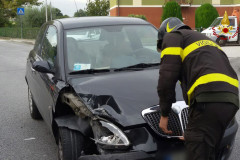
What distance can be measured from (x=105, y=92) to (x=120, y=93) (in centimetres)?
15

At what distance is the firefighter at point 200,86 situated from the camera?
2.55m

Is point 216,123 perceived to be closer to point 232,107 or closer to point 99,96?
point 232,107

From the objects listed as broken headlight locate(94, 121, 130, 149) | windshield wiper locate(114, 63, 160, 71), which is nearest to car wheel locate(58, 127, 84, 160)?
broken headlight locate(94, 121, 130, 149)

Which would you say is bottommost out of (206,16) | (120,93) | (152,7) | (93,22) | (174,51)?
(120,93)

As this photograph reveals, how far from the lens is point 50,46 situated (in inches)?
187

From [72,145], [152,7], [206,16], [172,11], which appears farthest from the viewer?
[152,7]

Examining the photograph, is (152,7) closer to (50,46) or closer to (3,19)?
(3,19)

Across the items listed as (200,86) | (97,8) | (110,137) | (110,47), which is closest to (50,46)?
(110,47)

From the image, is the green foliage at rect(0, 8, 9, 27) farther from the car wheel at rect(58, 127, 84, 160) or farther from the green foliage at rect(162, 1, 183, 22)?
the car wheel at rect(58, 127, 84, 160)

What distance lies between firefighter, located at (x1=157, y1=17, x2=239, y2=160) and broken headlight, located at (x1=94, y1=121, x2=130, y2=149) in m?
0.39

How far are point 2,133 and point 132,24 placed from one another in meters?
2.59

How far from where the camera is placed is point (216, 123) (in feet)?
8.36

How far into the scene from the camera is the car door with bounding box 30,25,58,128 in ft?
13.4

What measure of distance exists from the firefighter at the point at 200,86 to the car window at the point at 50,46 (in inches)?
77.9
